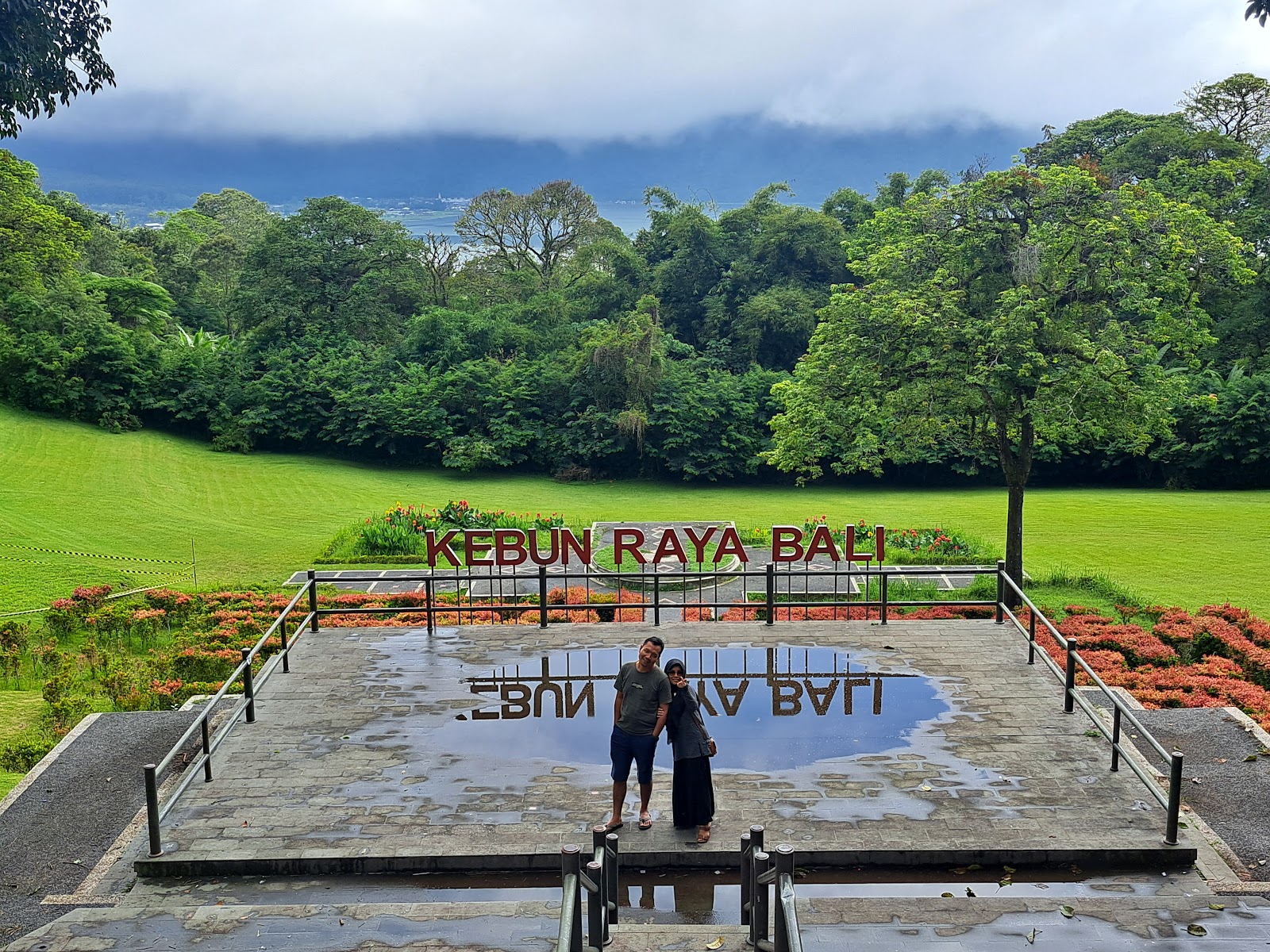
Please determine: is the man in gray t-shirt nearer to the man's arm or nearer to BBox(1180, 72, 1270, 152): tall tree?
the man's arm

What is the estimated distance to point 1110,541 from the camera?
1064 inches

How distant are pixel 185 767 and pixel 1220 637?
1380cm

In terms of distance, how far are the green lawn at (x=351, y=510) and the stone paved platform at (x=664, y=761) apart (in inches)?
400

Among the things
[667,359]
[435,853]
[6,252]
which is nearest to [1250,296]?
[667,359]

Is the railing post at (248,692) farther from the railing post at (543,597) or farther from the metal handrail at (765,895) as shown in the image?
the metal handrail at (765,895)

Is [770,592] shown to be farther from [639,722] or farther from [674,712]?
[639,722]

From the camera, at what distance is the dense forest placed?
3962 cm

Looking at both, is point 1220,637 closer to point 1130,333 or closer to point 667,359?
point 1130,333

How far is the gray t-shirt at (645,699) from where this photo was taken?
905 centimetres

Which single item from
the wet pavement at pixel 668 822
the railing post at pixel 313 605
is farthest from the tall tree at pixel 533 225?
the wet pavement at pixel 668 822

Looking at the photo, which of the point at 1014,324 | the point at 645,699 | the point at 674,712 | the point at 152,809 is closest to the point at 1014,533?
the point at 1014,324

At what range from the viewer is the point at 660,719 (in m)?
9.03

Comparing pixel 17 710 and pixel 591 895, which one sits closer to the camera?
pixel 591 895

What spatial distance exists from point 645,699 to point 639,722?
195mm
